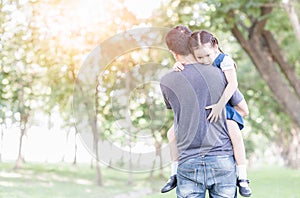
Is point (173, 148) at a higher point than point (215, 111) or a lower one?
lower

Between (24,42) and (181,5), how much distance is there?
6.23 metres

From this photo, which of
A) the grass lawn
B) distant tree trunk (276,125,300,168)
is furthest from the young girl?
distant tree trunk (276,125,300,168)

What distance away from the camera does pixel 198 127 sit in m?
2.79

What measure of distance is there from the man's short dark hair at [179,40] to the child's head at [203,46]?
0.03 meters

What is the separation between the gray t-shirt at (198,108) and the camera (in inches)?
108

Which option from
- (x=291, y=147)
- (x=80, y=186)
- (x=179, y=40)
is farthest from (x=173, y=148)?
(x=291, y=147)

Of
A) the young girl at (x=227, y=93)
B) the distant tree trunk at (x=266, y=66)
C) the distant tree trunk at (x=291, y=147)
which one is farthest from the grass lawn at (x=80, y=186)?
the distant tree trunk at (x=291, y=147)

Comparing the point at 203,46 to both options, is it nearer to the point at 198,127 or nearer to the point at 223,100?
the point at 223,100

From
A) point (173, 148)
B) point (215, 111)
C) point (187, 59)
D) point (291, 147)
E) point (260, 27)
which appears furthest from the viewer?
point (291, 147)

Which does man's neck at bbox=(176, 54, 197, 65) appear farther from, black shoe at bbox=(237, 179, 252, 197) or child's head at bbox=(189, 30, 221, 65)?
black shoe at bbox=(237, 179, 252, 197)

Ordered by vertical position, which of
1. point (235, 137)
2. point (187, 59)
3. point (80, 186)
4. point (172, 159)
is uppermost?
point (187, 59)

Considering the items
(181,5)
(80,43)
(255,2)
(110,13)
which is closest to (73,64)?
(80,43)

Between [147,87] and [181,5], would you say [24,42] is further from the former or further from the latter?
[147,87]

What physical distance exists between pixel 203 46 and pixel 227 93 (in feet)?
0.91
